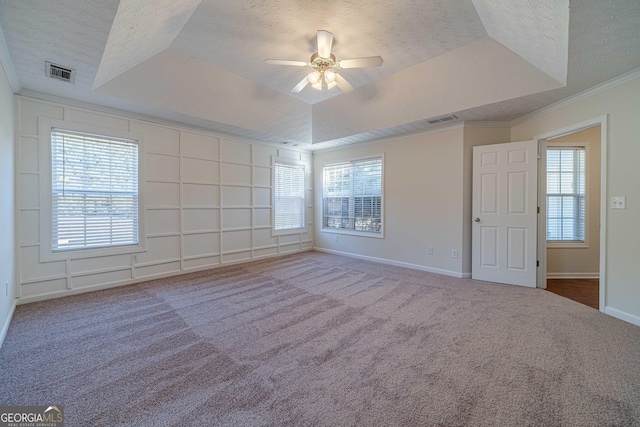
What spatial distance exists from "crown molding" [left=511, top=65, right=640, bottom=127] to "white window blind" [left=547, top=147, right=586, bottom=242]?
110 cm

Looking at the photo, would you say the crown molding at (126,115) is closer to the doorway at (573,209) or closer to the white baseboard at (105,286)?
the white baseboard at (105,286)

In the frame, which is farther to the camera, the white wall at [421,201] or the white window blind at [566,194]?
the white window blind at [566,194]

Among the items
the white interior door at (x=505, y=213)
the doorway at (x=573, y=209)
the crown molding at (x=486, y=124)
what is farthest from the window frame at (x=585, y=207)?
the white interior door at (x=505, y=213)

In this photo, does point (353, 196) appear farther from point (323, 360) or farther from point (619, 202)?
point (323, 360)

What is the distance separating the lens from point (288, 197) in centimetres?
597

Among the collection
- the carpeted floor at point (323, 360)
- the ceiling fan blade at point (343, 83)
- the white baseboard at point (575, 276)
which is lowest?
the carpeted floor at point (323, 360)

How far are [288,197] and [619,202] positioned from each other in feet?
16.6

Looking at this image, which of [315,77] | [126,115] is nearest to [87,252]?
[126,115]

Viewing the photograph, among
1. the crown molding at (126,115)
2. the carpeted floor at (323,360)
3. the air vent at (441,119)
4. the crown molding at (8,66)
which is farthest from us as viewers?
the air vent at (441,119)

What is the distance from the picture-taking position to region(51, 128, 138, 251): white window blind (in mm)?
3238

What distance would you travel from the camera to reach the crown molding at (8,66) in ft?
7.03

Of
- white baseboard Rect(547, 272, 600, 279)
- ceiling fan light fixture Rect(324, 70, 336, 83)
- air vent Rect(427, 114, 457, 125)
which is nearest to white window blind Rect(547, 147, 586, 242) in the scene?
white baseboard Rect(547, 272, 600, 279)

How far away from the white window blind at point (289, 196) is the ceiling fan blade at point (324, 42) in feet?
10.3

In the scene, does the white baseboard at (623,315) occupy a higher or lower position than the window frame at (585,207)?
lower
